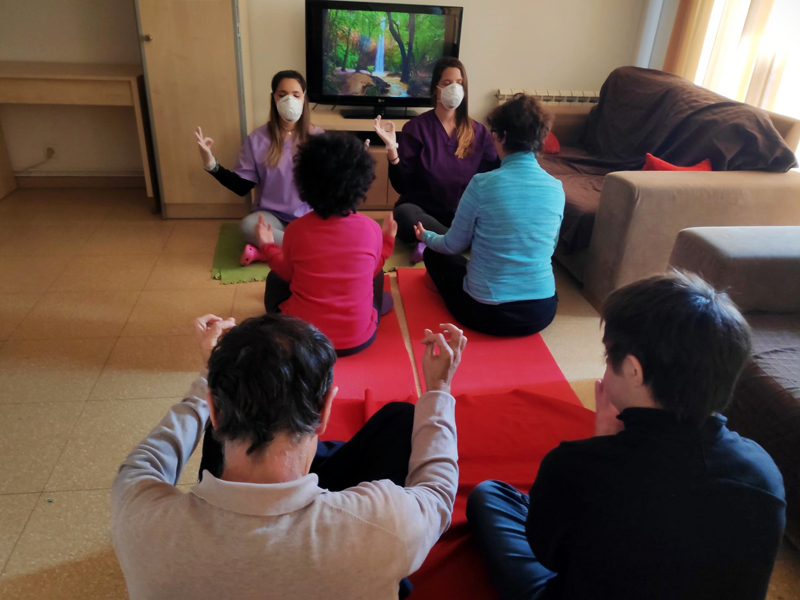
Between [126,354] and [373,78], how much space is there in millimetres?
2312

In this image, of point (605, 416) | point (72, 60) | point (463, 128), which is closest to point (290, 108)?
point (463, 128)

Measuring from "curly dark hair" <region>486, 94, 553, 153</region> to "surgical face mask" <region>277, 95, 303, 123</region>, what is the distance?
1071 millimetres

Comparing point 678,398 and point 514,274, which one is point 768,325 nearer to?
point 514,274

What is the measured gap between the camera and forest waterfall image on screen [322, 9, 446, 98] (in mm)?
3455

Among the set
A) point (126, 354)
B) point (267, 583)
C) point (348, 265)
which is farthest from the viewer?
point (126, 354)

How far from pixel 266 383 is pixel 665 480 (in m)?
0.54

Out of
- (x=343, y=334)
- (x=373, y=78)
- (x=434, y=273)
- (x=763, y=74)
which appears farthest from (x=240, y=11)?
(x=763, y=74)

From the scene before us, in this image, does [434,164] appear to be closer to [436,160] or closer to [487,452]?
[436,160]

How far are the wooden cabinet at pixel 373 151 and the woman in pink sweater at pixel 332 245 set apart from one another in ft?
4.77

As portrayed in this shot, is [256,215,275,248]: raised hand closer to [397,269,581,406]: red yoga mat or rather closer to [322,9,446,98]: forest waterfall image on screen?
[397,269,581,406]: red yoga mat

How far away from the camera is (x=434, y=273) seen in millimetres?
2539

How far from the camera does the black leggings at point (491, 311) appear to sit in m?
2.22

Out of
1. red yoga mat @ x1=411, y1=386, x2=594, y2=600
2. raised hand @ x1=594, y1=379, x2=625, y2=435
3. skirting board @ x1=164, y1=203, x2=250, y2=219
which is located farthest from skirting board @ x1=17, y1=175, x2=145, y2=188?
raised hand @ x1=594, y1=379, x2=625, y2=435

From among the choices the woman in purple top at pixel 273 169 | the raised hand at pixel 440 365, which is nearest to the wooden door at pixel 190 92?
the woman in purple top at pixel 273 169
